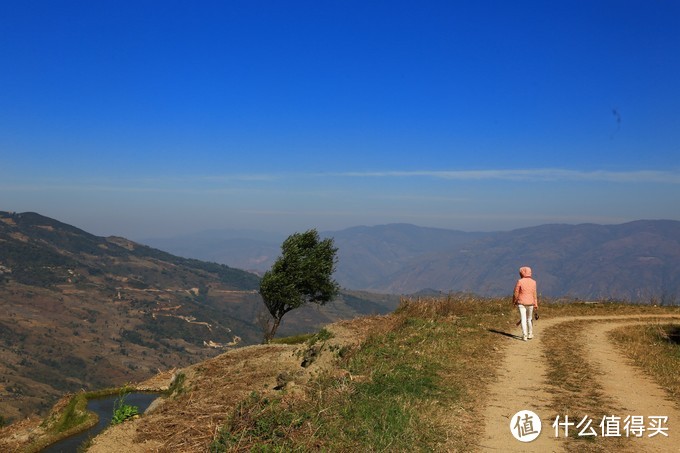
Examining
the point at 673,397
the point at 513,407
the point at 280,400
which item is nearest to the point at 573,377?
the point at 673,397

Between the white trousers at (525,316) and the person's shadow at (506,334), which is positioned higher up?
the white trousers at (525,316)

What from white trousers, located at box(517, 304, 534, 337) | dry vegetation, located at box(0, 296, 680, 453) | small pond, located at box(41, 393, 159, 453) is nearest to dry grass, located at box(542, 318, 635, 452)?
dry vegetation, located at box(0, 296, 680, 453)

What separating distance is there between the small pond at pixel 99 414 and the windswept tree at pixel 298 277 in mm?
20920

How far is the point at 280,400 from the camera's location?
12.0 meters

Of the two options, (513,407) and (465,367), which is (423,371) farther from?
(513,407)

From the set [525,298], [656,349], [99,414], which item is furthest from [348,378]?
[99,414]

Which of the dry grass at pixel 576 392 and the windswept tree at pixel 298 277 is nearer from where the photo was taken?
the dry grass at pixel 576 392

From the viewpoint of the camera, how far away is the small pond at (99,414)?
18.0m

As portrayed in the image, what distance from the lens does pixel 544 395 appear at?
13.4m

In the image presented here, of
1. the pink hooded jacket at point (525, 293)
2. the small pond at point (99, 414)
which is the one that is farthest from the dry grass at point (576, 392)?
the small pond at point (99, 414)

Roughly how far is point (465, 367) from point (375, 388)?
426cm

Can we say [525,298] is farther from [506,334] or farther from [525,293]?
[506,334]

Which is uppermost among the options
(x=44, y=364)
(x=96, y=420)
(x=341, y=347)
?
(x=341, y=347)

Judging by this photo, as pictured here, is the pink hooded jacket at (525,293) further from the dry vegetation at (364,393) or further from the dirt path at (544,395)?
the dry vegetation at (364,393)
